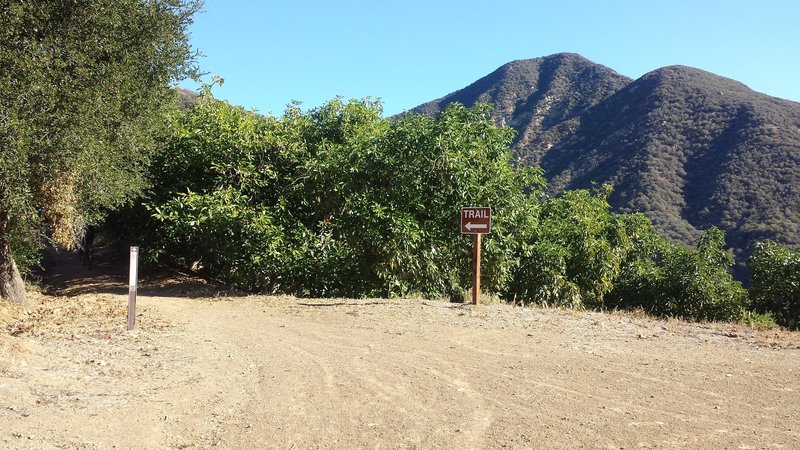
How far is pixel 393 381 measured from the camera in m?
6.29

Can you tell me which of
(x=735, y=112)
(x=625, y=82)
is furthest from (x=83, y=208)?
(x=625, y=82)

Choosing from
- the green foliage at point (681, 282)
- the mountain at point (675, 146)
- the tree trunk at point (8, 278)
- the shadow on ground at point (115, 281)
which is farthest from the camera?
the mountain at point (675, 146)

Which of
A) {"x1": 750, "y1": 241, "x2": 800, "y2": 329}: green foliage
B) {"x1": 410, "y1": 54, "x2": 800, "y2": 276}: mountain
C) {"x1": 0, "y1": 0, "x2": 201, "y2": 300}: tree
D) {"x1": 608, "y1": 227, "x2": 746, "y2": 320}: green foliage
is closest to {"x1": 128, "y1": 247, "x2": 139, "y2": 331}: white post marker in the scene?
{"x1": 0, "y1": 0, "x2": 201, "y2": 300}: tree

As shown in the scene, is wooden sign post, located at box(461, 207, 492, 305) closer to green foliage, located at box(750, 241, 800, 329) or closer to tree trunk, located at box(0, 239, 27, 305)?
tree trunk, located at box(0, 239, 27, 305)

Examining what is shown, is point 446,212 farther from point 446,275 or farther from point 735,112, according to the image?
point 735,112

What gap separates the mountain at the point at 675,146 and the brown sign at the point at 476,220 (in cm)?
2741

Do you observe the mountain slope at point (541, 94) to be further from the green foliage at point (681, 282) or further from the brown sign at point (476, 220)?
the brown sign at point (476, 220)

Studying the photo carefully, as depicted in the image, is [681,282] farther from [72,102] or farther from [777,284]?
[72,102]

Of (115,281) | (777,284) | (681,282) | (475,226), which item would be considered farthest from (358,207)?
(777,284)

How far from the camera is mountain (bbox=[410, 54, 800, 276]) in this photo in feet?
Answer: 125

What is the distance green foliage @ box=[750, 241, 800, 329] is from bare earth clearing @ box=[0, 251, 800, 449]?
474 inches

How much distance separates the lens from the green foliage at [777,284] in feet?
64.4

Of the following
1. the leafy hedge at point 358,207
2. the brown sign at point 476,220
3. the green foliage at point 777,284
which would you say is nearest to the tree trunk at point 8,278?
the leafy hedge at point 358,207

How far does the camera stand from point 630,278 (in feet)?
69.0
